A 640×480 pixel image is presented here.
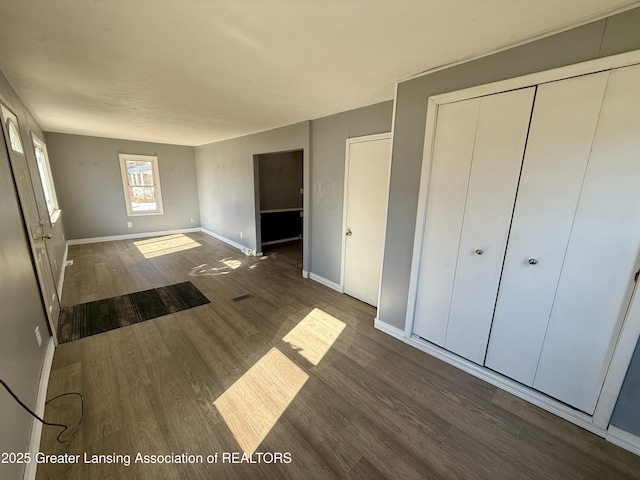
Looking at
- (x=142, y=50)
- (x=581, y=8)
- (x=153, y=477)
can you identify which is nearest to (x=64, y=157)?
(x=142, y=50)

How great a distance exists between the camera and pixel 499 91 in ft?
5.66

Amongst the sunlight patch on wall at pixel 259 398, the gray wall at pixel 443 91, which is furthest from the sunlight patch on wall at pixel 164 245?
the gray wall at pixel 443 91

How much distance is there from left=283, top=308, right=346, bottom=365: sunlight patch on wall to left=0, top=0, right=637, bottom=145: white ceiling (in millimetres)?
2386

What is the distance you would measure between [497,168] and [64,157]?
7568 millimetres

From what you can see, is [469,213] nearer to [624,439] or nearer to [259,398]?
[624,439]

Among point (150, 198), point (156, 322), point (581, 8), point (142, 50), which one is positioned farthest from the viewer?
point (150, 198)

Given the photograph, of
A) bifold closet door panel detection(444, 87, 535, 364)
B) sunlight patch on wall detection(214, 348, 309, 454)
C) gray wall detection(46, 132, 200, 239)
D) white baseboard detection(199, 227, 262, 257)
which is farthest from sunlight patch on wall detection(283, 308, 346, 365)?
gray wall detection(46, 132, 200, 239)

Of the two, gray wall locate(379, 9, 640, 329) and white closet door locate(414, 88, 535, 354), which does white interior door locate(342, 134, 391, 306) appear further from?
white closet door locate(414, 88, 535, 354)

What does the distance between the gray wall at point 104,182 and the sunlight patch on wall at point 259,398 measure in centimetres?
598

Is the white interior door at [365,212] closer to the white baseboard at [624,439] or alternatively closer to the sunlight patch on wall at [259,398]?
the sunlight patch on wall at [259,398]

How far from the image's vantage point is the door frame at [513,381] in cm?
143

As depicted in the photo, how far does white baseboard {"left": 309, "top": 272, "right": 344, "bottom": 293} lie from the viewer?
11.9ft

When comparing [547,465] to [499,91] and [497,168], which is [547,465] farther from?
[499,91]

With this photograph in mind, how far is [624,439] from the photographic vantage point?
153 centimetres
